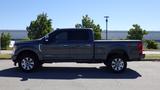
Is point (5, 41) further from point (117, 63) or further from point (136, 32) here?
point (117, 63)

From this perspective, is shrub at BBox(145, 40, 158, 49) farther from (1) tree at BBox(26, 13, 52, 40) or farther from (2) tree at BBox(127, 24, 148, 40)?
(1) tree at BBox(26, 13, 52, 40)

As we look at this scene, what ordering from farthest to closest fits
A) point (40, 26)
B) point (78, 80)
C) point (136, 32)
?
point (136, 32) → point (40, 26) → point (78, 80)

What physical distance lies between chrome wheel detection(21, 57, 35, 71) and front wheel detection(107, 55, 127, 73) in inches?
134

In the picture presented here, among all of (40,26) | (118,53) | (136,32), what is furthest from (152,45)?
(118,53)

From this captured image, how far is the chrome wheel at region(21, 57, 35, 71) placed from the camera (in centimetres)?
1479

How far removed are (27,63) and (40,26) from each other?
29666 mm

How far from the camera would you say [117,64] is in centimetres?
1501

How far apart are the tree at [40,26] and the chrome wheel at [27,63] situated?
29035mm

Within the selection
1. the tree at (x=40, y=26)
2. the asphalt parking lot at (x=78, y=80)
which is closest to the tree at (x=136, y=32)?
the tree at (x=40, y=26)

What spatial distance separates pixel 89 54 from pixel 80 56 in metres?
0.41

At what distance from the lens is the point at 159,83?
12.0 meters

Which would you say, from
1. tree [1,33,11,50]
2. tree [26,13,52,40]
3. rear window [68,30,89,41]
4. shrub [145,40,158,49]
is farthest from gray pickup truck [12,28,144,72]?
shrub [145,40,158,49]

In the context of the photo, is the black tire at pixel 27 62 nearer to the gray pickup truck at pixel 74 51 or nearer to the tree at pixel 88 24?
the gray pickup truck at pixel 74 51

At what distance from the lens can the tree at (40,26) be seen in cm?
4403
